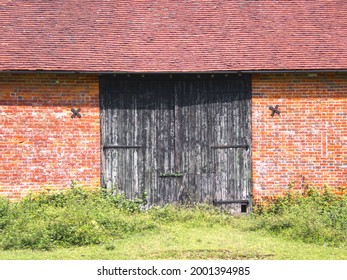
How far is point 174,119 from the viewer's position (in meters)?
12.8

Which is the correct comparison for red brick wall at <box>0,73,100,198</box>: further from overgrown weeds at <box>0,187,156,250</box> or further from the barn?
overgrown weeds at <box>0,187,156,250</box>

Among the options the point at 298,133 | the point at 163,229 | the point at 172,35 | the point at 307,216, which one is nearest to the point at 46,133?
the point at 163,229

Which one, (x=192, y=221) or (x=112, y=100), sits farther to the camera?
(x=112, y=100)

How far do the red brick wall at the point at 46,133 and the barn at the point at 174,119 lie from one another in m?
0.02

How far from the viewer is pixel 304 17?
14.2 meters

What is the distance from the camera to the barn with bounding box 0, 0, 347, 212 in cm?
1262

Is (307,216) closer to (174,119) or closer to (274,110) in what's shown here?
(274,110)

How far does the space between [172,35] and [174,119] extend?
2.14 metres

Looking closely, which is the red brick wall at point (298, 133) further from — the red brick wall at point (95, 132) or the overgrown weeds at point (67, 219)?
the overgrown weeds at point (67, 219)

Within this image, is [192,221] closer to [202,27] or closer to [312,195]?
[312,195]

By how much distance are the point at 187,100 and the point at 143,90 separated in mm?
1025

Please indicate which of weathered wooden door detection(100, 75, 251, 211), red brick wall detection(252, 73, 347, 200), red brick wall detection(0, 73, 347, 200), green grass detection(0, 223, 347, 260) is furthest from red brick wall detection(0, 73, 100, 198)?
red brick wall detection(252, 73, 347, 200)

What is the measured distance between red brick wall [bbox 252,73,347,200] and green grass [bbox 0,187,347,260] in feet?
1.58

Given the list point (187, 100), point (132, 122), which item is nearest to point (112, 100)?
point (132, 122)
